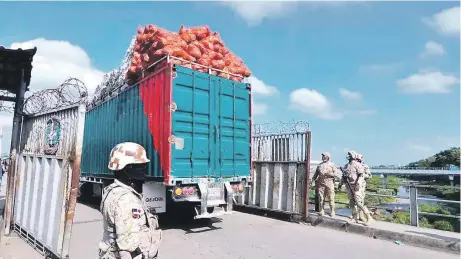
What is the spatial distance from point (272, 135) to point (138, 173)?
7.71m

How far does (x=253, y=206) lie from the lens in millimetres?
10188

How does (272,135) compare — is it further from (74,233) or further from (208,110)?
(74,233)

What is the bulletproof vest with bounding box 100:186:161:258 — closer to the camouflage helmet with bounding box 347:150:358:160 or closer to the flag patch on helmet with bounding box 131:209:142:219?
the flag patch on helmet with bounding box 131:209:142:219

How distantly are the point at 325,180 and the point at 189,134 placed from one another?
12.4 feet

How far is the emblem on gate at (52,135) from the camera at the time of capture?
5098 mm

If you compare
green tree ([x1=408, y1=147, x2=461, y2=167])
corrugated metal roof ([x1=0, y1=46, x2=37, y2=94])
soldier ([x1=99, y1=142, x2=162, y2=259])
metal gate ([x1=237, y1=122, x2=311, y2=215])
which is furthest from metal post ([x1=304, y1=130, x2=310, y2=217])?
green tree ([x1=408, y1=147, x2=461, y2=167])

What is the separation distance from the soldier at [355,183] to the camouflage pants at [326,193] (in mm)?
716

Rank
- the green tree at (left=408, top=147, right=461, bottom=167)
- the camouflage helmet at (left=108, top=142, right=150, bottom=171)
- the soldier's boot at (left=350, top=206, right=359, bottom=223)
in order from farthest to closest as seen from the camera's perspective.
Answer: the green tree at (left=408, top=147, right=461, bottom=167) < the soldier's boot at (left=350, top=206, right=359, bottom=223) < the camouflage helmet at (left=108, top=142, right=150, bottom=171)

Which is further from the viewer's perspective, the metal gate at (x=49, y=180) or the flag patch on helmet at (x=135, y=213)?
the metal gate at (x=49, y=180)

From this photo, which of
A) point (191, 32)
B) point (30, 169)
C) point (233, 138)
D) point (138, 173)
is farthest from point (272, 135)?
point (138, 173)

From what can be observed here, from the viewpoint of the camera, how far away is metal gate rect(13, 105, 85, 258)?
14.4ft

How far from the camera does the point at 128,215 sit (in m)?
2.34

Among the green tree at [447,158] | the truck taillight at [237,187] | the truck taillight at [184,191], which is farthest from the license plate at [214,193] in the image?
the green tree at [447,158]

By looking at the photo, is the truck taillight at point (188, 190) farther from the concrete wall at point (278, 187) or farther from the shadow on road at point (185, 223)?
the concrete wall at point (278, 187)
